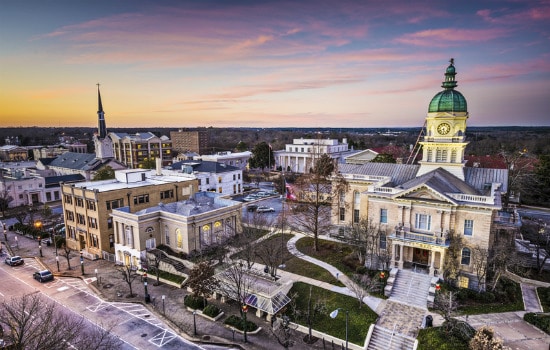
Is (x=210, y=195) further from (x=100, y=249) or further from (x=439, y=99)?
(x=439, y=99)

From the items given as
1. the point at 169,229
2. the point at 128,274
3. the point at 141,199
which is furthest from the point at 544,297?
the point at 141,199

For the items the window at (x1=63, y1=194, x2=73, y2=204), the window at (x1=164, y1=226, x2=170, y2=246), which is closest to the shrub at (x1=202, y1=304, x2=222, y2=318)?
the window at (x1=164, y1=226, x2=170, y2=246)

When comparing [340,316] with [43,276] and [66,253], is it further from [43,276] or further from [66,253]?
[66,253]

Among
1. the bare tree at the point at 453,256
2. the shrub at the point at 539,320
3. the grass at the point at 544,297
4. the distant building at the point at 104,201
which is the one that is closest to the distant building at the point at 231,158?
the distant building at the point at 104,201

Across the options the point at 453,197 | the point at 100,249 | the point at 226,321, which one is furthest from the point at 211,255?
the point at 453,197

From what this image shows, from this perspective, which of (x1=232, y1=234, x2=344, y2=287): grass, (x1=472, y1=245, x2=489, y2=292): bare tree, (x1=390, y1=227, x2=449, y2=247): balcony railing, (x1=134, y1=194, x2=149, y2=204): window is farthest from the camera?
(x1=134, y1=194, x2=149, y2=204): window

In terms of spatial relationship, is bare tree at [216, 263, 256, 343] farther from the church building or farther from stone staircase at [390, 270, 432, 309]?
the church building
